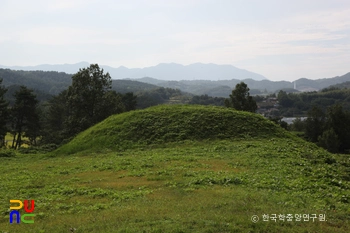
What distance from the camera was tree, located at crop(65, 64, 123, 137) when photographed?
35219 millimetres

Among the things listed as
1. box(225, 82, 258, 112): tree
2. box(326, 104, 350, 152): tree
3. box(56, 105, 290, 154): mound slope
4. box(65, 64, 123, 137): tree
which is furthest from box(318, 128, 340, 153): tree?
box(65, 64, 123, 137): tree

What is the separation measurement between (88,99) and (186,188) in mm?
28083

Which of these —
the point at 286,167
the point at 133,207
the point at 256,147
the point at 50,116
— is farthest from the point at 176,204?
the point at 50,116

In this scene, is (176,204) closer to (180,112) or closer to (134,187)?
(134,187)

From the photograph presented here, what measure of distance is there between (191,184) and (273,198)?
343cm

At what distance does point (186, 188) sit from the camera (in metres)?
11.0

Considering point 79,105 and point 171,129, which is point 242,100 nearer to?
point 171,129

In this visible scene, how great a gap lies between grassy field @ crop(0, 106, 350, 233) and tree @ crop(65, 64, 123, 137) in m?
14.1

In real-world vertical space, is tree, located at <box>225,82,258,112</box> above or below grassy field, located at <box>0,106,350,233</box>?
above

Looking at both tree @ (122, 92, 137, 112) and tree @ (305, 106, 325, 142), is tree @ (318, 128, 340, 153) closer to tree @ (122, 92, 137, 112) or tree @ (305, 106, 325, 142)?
tree @ (305, 106, 325, 142)

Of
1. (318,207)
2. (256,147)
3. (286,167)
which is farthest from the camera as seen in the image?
(256,147)

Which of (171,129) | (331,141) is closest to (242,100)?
(331,141)

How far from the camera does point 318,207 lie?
27.7ft

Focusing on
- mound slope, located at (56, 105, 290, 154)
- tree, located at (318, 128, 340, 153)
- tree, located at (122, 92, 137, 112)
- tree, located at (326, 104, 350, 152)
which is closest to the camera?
mound slope, located at (56, 105, 290, 154)
